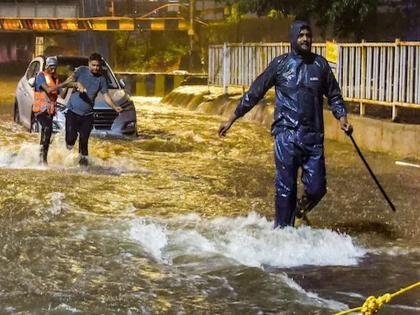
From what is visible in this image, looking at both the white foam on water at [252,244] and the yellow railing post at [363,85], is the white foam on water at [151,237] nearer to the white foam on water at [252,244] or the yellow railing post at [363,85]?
the white foam on water at [252,244]

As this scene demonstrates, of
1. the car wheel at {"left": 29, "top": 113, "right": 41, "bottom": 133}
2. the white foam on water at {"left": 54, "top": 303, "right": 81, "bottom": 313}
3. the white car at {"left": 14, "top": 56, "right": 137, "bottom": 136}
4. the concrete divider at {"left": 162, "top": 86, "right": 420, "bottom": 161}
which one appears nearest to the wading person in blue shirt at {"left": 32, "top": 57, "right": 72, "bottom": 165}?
the white car at {"left": 14, "top": 56, "right": 137, "bottom": 136}

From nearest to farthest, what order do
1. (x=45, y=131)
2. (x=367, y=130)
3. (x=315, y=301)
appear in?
(x=315, y=301), (x=45, y=131), (x=367, y=130)

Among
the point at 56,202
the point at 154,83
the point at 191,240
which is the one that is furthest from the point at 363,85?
the point at 154,83

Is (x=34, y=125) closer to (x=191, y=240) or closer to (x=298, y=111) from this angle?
(x=191, y=240)

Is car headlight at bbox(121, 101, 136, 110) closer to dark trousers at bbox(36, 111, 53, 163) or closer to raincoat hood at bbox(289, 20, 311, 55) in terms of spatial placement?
dark trousers at bbox(36, 111, 53, 163)

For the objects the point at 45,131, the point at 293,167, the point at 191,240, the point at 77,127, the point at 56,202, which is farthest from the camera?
the point at 45,131

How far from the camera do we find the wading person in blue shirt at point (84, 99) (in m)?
10.3

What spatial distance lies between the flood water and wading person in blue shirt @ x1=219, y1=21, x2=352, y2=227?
457mm

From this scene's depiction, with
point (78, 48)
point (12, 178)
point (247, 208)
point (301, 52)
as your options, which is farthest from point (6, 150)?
point (78, 48)

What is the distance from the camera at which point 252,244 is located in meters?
6.65

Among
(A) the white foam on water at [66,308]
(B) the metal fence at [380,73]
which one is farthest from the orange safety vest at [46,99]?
(A) the white foam on water at [66,308]

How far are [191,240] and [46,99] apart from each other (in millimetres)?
4688

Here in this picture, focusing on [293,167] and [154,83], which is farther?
[154,83]

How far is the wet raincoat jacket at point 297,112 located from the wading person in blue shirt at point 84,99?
4.06m
